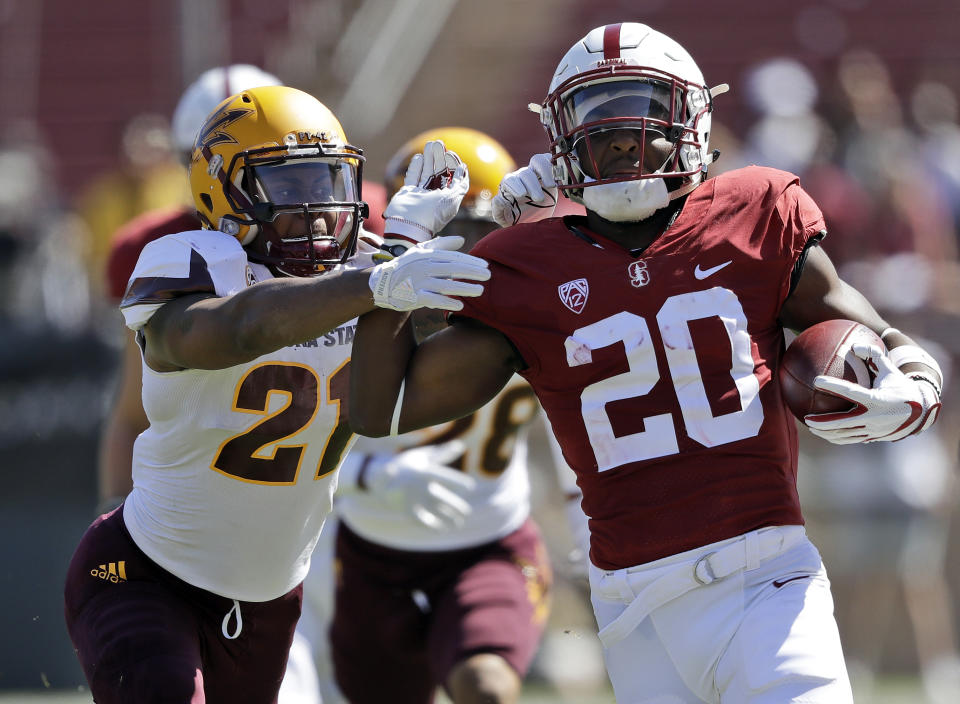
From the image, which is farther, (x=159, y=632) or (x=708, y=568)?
(x=159, y=632)

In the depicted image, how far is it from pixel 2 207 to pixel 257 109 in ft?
19.9

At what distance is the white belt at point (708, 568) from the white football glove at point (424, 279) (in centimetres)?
68

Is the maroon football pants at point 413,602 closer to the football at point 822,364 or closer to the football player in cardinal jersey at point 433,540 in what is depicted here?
the football player in cardinal jersey at point 433,540

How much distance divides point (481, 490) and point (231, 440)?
1.45 meters

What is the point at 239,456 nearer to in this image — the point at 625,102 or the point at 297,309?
the point at 297,309

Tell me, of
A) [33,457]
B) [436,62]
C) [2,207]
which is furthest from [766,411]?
[436,62]

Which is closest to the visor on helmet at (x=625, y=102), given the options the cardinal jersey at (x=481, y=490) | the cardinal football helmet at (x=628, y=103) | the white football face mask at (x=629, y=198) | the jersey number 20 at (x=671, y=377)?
the cardinal football helmet at (x=628, y=103)

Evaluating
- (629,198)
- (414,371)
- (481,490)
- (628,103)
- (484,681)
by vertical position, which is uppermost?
(628,103)

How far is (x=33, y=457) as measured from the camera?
6.70m

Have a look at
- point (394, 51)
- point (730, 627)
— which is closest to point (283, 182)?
point (730, 627)

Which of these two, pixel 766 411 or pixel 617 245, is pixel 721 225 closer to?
pixel 617 245

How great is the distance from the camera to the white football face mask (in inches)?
116

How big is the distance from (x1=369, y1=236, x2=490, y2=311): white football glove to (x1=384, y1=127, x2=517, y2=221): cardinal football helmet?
1.70 m

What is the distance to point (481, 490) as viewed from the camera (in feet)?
15.0
